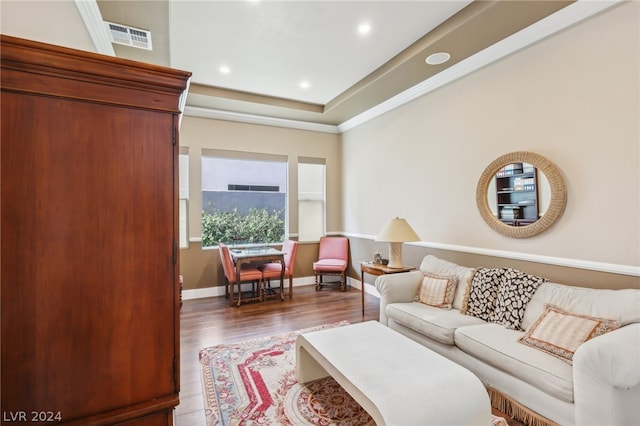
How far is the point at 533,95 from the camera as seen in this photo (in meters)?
2.83

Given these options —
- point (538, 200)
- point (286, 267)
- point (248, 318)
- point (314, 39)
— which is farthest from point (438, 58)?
point (248, 318)

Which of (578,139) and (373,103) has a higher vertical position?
(373,103)

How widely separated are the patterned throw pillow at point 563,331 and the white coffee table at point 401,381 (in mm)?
668

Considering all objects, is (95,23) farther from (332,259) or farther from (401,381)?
(332,259)

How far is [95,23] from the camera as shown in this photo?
8.17 ft

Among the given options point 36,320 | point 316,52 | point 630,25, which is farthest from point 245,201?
point 630,25

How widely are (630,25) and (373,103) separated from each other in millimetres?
2883

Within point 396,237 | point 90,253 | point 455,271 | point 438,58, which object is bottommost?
point 455,271

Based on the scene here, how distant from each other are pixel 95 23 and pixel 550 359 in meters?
4.16

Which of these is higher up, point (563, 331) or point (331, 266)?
point (563, 331)

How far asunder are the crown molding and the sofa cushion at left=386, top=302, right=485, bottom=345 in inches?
142

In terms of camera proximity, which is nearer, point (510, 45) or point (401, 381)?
point (401, 381)

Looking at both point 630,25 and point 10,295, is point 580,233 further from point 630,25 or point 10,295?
point 10,295

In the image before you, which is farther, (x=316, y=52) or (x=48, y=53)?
(x=316, y=52)
